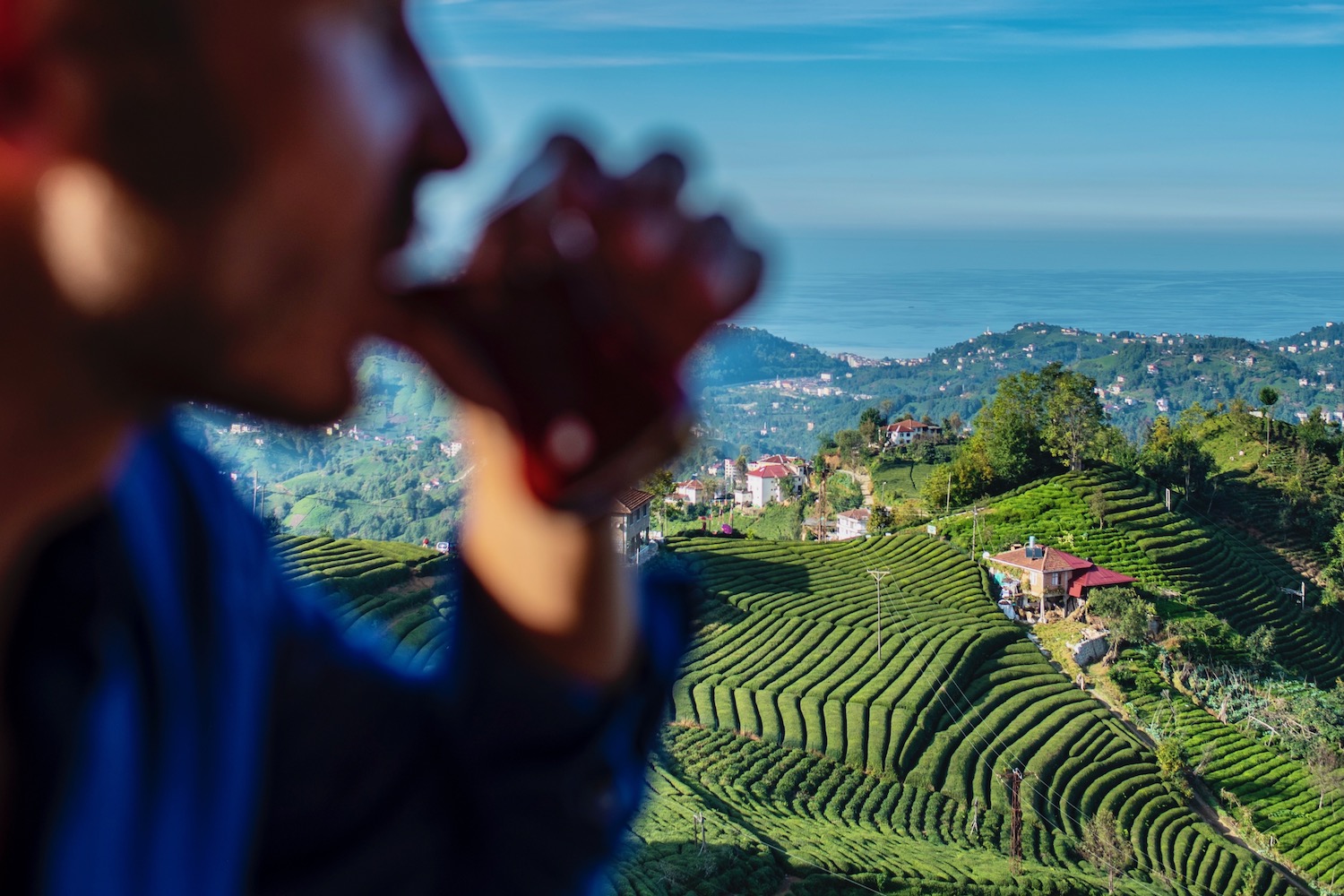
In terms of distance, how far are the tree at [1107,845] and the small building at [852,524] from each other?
25.0 ft

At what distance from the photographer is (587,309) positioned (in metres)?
0.21

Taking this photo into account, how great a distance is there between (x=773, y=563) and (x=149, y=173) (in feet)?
49.5

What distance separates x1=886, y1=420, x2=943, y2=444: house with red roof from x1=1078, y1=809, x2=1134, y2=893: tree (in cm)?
1181

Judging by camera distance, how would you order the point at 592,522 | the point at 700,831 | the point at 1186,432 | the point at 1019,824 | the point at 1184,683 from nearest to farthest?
1. the point at 592,522
2. the point at 700,831
3. the point at 1019,824
4. the point at 1184,683
5. the point at 1186,432

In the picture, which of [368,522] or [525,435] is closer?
[525,435]

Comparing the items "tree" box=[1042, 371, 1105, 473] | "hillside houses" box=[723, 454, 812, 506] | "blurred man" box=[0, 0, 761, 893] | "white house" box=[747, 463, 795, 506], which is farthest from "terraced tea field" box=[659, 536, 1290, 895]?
"white house" box=[747, 463, 795, 506]

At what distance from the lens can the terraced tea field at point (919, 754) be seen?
9.46m

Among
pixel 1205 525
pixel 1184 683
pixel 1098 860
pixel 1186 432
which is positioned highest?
pixel 1186 432

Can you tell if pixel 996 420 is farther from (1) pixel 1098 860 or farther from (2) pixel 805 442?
(2) pixel 805 442

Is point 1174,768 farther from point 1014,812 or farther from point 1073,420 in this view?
point 1073,420

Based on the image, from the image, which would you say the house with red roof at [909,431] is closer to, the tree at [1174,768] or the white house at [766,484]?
the white house at [766,484]

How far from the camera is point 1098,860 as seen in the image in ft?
31.9

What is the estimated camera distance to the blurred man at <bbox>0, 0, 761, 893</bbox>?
→ 0.15m

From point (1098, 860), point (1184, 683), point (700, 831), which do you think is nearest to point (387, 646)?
point (700, 831)
